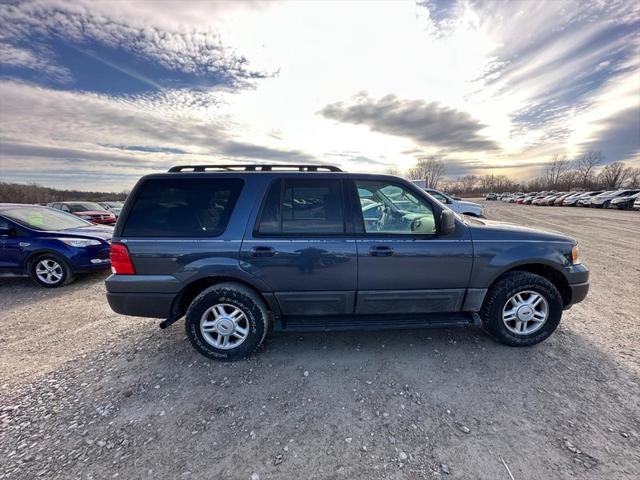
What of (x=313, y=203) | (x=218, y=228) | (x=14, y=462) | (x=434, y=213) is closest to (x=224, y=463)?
(x=14, y=462)

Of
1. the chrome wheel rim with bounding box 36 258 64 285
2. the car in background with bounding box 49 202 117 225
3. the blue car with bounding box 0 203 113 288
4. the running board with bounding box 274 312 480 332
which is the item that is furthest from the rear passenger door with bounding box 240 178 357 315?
the car in background with bounding box 49 202 117 225

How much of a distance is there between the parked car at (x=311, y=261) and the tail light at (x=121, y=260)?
0.01 meters

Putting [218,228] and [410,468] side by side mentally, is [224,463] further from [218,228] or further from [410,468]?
[218,228]

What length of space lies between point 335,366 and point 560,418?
184 cm

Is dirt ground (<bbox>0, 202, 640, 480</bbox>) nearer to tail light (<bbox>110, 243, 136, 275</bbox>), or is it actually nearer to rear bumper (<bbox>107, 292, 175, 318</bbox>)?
rear bumper (<bbox>107, 292, 175, 318</bbox>)

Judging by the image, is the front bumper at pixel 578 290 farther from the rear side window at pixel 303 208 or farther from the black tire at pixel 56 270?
the black tire at pixel 56 270

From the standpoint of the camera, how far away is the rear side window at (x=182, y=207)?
113 inches

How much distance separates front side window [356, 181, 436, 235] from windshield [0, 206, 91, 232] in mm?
6154

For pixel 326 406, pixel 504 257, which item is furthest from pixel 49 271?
pixel 504 257

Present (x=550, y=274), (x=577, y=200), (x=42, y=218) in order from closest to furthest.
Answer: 1. (x=550, y=274)
2. (x=42, y=218)
3. (x=577, y=200)

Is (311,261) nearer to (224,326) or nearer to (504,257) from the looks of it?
(224,326)

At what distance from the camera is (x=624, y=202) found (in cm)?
2467

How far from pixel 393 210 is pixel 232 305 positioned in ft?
6.53

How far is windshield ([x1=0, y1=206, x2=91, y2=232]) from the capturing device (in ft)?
17.5
